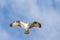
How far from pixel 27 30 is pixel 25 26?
72cm

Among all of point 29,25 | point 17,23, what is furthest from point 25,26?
point 17,23

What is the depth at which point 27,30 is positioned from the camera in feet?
48.6

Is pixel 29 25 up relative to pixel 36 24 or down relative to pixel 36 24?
down

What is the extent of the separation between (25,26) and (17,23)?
3.25 metres

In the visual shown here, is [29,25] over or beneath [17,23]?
beneath

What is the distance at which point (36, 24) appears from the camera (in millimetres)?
16953

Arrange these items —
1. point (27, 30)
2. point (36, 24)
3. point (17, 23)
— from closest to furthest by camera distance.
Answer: point (27, 30) < point (36, 24) < point (17, 23)

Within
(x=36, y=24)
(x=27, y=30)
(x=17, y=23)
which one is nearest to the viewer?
(x=27, y=30)

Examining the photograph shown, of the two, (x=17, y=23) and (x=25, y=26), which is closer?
(x=25, y=26)

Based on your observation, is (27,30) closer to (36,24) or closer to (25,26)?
(25,26)

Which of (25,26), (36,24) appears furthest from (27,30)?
(36,24)

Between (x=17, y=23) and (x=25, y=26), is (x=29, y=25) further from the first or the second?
(x=17, y=23)

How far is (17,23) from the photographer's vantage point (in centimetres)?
1838

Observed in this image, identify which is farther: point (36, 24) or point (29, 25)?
point (36, 24)
